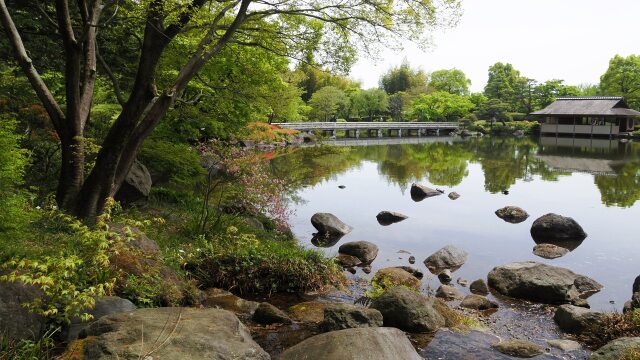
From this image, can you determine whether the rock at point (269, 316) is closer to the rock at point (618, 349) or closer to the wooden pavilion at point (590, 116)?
the rock at point (618, 349)

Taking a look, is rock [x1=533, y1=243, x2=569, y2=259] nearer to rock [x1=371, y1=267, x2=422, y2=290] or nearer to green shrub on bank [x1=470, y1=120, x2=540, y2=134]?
rock [x1=371, y1=267, x2=422, y2=290]

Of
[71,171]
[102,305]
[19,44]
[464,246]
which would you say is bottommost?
[464,246]

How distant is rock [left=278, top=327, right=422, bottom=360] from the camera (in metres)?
4.18

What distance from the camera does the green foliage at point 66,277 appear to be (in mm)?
3982

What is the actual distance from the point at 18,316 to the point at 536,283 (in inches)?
327

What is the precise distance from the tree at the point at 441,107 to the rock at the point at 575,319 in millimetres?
58793

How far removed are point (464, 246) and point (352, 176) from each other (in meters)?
12.7

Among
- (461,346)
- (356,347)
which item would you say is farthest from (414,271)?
(356,347)

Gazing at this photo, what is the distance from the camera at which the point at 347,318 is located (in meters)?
5.68

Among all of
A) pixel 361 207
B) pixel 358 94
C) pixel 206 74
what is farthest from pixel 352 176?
pixel 358 94

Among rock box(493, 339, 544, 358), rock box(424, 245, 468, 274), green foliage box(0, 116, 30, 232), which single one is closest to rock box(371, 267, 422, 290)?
rock box(424, 245, 468, 274)

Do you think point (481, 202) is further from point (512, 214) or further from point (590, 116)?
point (590, 116)

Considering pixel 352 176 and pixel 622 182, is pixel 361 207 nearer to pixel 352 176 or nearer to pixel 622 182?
pixel 352 176

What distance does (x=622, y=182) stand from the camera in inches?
889
